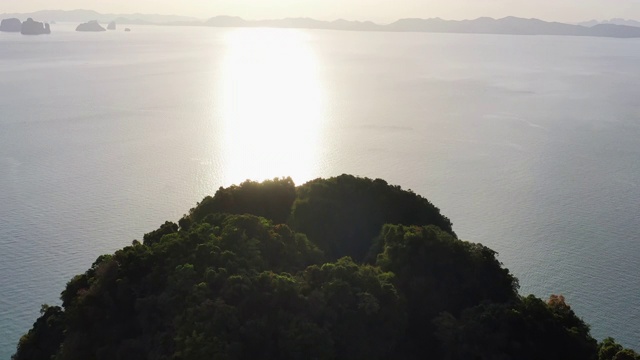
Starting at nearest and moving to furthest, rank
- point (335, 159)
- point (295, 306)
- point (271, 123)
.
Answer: point (295, 306), point (335, 159), point (271, 123)

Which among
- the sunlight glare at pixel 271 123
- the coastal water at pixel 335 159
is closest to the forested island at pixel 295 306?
the coastal water at pixel 335 159

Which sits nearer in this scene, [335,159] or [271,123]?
[335,159]

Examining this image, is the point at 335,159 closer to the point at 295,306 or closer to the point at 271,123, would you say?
the point at 271,123

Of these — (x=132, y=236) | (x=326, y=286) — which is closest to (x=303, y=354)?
(x=326, y=286)

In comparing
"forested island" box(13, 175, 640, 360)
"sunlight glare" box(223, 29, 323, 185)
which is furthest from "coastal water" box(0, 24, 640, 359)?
"forested island" box(13, 175, 640, 360)

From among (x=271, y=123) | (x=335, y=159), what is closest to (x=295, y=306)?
(x=335, y=159)

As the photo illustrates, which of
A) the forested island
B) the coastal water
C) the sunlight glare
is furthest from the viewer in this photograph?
the sunlight glare

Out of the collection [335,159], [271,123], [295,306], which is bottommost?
[335,159]

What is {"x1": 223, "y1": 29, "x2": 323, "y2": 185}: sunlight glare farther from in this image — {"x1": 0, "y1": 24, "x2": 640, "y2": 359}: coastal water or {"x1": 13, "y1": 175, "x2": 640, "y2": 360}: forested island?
{"x1": 13, "y1": 175, "x2": 640, "y2": 360}: forested island
